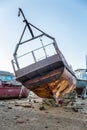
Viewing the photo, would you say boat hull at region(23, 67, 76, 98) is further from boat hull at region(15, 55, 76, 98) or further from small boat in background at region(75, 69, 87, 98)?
small boat in background at region(75, 69, 87, 98)

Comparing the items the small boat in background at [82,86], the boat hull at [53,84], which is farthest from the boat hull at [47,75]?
the small boat in background at [82,86]

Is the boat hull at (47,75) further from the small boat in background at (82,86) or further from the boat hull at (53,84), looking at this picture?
the small boat in background at (82,86)

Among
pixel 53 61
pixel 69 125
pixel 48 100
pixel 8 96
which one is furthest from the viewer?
pixel 8 96


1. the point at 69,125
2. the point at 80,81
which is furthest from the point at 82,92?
the point at 69,125

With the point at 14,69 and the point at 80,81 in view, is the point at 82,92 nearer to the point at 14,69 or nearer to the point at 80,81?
the point at 80,81

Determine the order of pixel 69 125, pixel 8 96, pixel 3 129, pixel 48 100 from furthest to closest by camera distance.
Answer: pixel 8 96
pixel 48 100
pixel 69 125
pixel 3 129

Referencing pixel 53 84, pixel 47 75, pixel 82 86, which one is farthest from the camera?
pixel 82 86

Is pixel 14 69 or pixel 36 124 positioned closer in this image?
pixel 36 124

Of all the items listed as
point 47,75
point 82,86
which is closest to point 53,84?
point 47,75

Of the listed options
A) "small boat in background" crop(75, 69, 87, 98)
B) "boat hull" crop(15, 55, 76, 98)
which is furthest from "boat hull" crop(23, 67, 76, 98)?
"small boat in background" crop(75, 69, 87, 98)

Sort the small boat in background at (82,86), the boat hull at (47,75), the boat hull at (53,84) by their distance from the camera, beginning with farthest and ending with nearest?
the small boat in background at (82,86) < the boat hull at (53,84) < the boat hull at (47,75)

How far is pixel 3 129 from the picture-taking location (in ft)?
20.6

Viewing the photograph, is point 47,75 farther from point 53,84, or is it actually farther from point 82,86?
point 82,86

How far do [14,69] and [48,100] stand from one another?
3185 millimetres
